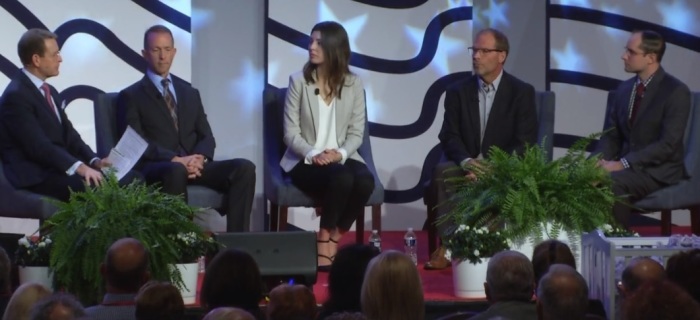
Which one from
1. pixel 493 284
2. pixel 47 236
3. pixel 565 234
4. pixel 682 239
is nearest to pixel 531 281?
pixel 493 284

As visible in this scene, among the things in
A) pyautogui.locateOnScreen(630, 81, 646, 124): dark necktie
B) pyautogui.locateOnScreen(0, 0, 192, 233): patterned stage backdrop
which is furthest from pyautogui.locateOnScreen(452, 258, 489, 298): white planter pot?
pyautogui.locateOnScreen(0, 0, 192, 233): patterned stage backdrop

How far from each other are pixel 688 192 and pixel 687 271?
310 cm

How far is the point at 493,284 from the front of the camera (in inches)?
162

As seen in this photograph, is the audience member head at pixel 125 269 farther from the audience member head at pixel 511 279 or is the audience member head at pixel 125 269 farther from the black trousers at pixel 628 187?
the black trousers at pixel 628 187

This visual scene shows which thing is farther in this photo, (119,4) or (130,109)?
(119,4)

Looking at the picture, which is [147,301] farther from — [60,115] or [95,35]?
[95,35]

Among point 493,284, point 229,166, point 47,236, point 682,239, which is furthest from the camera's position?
point 229,166

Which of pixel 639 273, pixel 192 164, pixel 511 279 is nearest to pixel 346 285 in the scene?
pixel 511 279

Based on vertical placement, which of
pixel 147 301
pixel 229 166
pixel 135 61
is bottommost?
pixel 147 301

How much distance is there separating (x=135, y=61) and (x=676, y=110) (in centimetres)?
346

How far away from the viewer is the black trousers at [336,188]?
21.6 ft

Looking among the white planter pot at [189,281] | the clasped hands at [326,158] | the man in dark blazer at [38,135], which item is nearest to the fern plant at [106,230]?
the white planter pot at [189,281]

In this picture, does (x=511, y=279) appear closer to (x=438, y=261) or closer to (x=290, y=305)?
(x=290, y=305)

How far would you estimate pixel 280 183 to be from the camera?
670 cm
